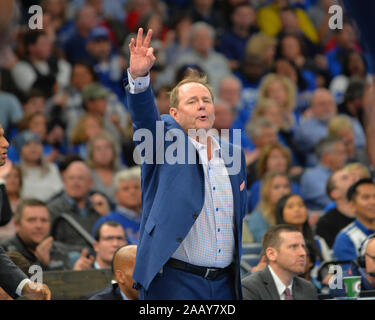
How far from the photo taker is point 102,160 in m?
7.55

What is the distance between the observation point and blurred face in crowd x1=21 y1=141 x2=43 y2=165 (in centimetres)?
714

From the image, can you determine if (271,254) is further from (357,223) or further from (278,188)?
(278,188)

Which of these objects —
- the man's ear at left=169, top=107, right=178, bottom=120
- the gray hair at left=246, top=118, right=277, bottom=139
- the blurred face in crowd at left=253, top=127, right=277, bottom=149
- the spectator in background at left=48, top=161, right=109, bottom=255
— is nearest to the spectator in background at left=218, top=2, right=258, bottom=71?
the gray hair at left=246, top=118, right=277, bottom=139

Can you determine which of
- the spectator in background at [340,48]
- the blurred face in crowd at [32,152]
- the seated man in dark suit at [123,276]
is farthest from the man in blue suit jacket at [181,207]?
the spectator in background at [340,48]

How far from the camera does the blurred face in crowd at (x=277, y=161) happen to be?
25.3 ft

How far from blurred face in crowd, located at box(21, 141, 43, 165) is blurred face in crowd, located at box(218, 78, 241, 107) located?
293cm

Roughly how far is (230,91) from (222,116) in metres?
0.94

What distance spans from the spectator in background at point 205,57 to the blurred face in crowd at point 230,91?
1.08 feet

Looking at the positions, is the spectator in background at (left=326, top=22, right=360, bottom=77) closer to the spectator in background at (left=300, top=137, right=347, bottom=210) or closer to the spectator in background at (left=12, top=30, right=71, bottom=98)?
the spectator in background at (left=300, top=137, right=347, bottom=210)

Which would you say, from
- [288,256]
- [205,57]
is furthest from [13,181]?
[205,57]

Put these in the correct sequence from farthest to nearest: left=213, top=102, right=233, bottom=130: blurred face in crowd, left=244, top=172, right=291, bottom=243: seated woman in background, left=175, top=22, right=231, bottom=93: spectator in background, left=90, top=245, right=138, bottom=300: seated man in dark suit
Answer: left=175, top=22, right=231, bottom=93: spectator in background → left=213, top=102, right=233, bottom=130: blurred face in crowd → left=244, top=172, right=291, bottom=243: seated woman in background → left=90, top=245, right=138, bottom=300: seated man in dark suit

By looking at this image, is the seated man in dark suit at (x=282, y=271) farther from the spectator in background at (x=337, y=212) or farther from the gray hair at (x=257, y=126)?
the gray hair at (x=257, y=126)
